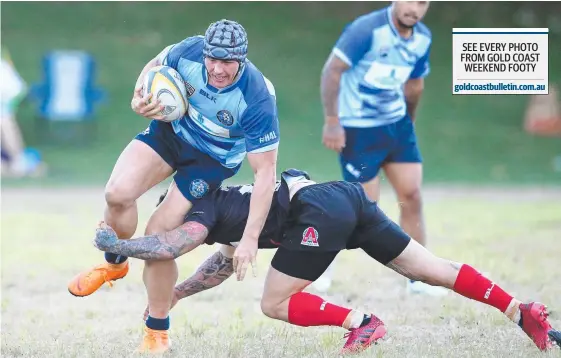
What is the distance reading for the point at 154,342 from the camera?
16.6ft

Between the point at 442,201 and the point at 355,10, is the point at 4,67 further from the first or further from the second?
the point at 442,201

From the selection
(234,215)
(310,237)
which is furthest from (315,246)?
(234,215)

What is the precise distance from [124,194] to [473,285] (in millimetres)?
1780

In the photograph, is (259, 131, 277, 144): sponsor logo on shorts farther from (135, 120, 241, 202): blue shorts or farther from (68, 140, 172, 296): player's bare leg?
(68, 140, 172, 296): player's bare leg

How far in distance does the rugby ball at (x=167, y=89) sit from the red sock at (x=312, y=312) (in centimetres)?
108

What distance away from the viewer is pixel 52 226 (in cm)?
980

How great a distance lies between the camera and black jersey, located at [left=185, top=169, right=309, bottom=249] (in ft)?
16.6

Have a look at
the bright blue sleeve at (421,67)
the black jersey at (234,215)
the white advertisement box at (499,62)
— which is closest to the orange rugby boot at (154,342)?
the black jersey at (234,215)

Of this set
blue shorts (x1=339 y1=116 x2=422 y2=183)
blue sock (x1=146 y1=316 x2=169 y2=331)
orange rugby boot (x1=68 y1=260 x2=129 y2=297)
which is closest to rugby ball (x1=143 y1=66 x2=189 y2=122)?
orange rugby boot (x1=68 y1=260 x2=129 y2=297)

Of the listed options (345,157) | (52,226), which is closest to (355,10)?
(52,226)

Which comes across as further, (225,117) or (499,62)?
(499,62)

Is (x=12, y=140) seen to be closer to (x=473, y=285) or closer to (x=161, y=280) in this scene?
(x=161, y=280)

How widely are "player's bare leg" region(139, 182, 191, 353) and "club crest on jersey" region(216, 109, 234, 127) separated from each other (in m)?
0.45

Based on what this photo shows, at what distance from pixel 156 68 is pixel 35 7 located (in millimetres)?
12594
